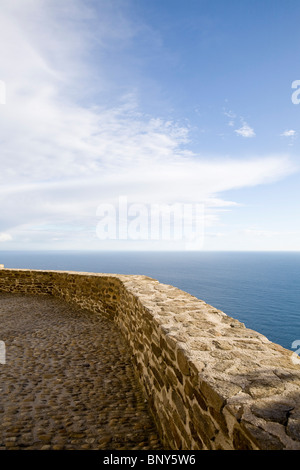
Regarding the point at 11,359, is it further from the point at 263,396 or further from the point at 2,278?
the point at 2,278

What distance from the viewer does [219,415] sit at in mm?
1967

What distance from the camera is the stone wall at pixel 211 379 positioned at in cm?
177

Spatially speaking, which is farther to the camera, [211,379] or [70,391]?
[70,391]

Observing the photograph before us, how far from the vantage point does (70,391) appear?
458 centimetres

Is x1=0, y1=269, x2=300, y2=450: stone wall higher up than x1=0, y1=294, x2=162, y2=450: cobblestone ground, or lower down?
higher up

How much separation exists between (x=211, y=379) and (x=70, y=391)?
3.28 m

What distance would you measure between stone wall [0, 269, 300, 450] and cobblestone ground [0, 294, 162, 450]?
360mm

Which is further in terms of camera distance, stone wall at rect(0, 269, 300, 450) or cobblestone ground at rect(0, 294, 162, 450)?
cobblestone ground at rect(0, 294, 162, 450)

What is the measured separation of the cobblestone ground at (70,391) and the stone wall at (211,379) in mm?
360

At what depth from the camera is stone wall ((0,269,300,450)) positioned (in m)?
1.77

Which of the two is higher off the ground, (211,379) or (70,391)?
(211,379)

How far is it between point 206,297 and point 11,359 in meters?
75.9
